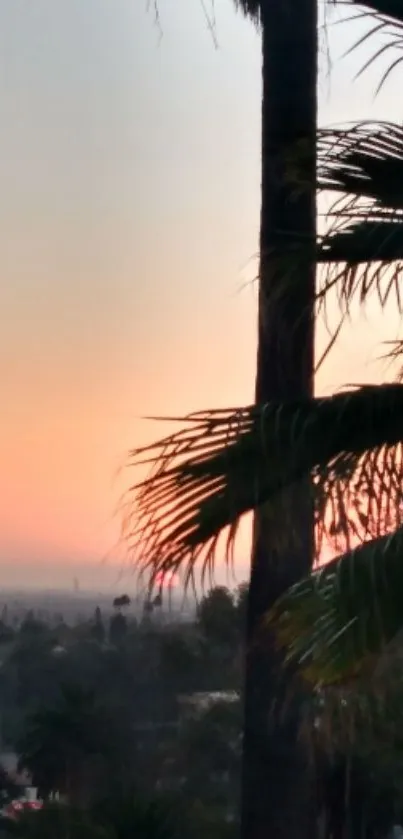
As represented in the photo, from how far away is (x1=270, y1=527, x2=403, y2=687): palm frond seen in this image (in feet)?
9.34

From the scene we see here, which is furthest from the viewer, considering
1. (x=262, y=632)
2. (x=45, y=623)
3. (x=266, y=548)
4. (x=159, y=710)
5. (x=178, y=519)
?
(x=159, y=710)

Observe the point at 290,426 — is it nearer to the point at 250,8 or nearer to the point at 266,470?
the point at 266,470

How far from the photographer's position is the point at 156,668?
8148mm

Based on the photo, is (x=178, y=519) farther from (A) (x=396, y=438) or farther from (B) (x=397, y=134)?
(B) (x=397, y=134)

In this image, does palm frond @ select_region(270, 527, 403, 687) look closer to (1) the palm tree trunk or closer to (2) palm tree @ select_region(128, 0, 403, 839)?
(2) palm tree @ select_region(128, 0, 403, 839)

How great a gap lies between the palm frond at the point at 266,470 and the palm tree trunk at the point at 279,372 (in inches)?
24.6

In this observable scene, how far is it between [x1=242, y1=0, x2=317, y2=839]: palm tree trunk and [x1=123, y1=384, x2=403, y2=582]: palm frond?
625 millimetres

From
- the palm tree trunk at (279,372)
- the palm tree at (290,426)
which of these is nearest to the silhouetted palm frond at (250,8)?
the palm tree trunk at (279,372)

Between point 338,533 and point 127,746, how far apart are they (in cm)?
615

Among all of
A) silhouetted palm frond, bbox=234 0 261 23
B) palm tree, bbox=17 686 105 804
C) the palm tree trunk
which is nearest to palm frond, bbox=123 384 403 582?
the palm tree trunk

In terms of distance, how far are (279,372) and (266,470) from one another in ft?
5.33

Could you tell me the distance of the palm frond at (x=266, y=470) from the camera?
306cm

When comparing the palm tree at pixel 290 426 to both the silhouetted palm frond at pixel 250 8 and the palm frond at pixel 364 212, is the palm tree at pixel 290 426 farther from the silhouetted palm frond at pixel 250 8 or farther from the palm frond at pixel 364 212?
the silhouetted palm frond at pixel 250 8

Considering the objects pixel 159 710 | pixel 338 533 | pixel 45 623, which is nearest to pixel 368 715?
pixel 338 533
